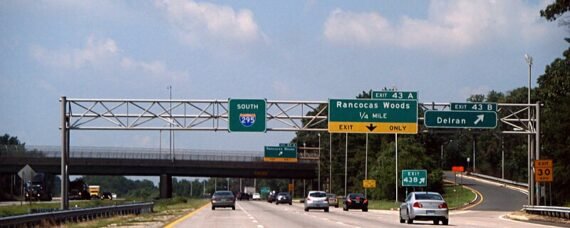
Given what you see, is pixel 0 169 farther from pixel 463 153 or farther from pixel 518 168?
pixel 463 153

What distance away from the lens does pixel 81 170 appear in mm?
107750

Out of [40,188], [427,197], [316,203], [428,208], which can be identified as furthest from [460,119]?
[40,188]

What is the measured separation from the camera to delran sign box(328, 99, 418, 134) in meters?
58.7

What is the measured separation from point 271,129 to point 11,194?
53396mm

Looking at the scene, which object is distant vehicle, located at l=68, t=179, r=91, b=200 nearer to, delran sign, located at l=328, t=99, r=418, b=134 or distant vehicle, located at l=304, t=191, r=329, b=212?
distant vehicle, located at l=304, t=191, r=329, b=212

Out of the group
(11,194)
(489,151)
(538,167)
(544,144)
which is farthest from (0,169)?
(489,151)

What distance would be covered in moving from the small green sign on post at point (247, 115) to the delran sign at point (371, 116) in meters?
4.37

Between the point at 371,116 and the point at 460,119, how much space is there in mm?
5701

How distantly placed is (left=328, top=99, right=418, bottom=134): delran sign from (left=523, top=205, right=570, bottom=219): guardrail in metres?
9.51

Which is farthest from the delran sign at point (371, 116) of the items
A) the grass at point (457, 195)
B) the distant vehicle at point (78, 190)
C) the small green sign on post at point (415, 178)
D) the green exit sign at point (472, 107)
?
the distant vehicle at point (78, 190)

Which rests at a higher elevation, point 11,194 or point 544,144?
point 544,144

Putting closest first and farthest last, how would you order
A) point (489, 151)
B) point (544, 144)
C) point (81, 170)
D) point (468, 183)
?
point (544, 144) → point (81, 170) → point (468, 183) → point (489, 151)

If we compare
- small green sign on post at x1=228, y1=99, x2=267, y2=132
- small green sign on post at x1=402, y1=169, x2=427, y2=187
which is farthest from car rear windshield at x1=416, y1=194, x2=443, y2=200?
small green sign on post at x1=402, y1=169, x2=427, y2=187

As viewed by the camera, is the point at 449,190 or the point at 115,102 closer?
the point at 115,102
